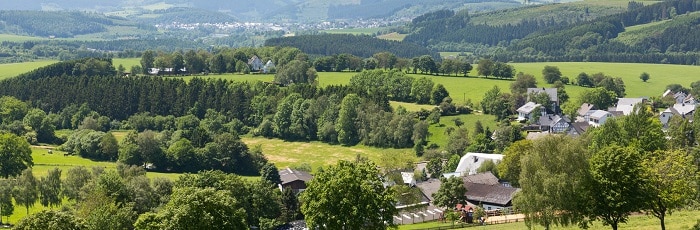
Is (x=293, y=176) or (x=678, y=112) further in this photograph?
(x=678, y=112)

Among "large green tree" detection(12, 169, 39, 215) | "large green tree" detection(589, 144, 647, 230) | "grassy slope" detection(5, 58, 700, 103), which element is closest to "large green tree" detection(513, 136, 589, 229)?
"large green tree" detection(589, 144, 647, 230)

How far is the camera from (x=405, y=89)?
12656 centimetres

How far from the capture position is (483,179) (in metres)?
74.9

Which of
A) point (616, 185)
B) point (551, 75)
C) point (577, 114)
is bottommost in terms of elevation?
point (577, 114)

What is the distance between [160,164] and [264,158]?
39.9 ft

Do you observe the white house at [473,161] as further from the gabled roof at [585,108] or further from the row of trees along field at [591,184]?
the row of trees along field at [591,184]

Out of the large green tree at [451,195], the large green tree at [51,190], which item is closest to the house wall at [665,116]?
the large green tree at [451,195]

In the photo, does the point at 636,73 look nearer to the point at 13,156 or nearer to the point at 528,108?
the point at 528,108

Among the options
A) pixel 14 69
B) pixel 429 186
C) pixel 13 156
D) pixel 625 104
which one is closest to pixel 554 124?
pixel 625 104

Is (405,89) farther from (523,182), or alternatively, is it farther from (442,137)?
(523,182)

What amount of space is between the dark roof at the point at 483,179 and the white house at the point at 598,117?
Result: 125 ft

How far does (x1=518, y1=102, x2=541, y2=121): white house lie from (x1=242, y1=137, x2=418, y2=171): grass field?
19.8 meters

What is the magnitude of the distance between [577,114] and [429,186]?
1805 inches

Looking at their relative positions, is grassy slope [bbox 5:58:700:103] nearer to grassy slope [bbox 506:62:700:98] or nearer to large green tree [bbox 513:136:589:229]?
grassy slope [bbox 506:62:700:98]
